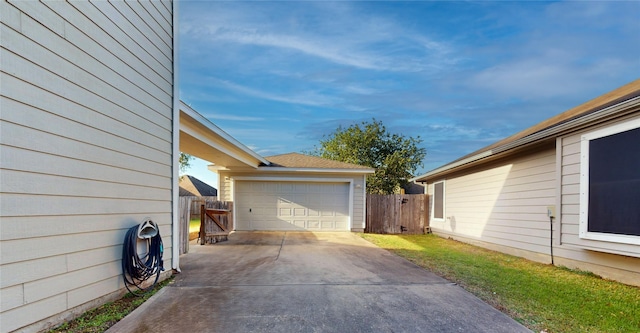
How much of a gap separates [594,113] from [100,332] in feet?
22.3

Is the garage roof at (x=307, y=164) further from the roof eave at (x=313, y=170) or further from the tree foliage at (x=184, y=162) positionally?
the tree foliage at (x=184, y=162)

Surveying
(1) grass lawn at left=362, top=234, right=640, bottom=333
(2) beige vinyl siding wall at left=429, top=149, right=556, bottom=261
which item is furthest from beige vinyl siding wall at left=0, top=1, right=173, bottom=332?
(2) beige vinyl siding wall at left=429, top=149, right=556, bottom=261

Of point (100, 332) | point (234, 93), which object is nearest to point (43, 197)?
point (100, 332)

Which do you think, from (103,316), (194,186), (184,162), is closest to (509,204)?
(103,316)

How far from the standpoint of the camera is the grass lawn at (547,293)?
3025 mm

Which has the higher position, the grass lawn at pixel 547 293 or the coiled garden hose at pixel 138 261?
the coiled garden hose at pixel 138 261

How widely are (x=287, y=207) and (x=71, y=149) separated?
27.8 ft

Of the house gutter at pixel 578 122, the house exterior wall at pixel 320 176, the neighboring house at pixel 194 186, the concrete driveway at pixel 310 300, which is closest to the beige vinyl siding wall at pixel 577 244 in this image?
the house gutter at pixel 578 122

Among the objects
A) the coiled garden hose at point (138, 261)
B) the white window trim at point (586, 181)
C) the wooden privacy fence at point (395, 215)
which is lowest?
the wooden privacy fence at point (395, 215)

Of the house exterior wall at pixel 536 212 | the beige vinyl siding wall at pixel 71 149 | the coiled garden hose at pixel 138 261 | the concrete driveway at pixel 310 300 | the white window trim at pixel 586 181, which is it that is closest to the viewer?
the beige vinyl siding wall at pixel 71 149

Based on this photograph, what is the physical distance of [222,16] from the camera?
25.9 ft

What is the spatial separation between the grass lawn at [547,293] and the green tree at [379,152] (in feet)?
46.1

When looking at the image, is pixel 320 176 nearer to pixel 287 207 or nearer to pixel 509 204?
pixel 287 207

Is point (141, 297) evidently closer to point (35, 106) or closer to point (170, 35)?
point (35, 106)
